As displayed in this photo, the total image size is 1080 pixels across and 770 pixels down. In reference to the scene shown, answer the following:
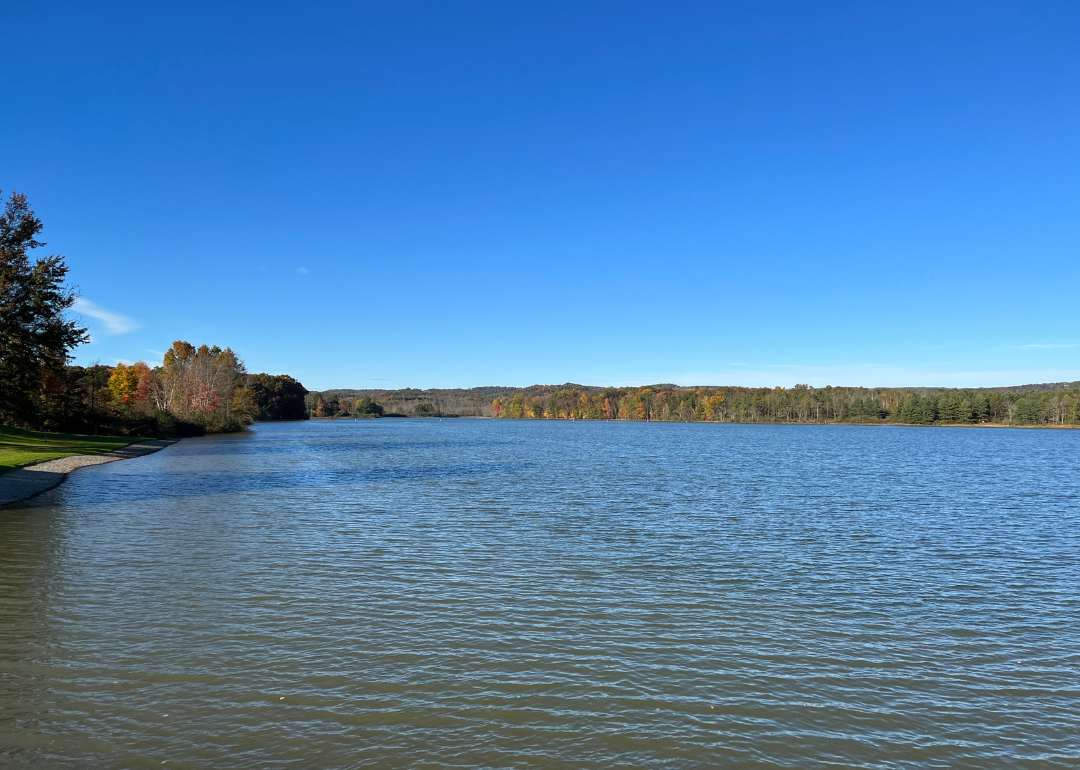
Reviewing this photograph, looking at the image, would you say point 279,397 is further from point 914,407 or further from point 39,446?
point 914,407

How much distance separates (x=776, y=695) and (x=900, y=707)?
54.8 inches

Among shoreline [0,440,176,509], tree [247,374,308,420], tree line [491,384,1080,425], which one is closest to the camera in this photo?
shoreline [0,440,176,509]

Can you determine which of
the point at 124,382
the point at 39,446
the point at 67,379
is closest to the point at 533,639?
the point at 39,446

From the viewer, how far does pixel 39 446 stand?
39.7 meters

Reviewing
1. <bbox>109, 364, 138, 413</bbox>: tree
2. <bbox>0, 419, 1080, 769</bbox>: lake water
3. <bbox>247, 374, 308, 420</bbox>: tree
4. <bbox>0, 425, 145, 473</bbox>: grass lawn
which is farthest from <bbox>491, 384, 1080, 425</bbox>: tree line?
<bbox>0, 425, 145, 473</bbox>: grass lawn

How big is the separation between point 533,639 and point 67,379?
51.5m

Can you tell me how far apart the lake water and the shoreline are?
502 centimetres

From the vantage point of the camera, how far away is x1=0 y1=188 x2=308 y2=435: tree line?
100 feet

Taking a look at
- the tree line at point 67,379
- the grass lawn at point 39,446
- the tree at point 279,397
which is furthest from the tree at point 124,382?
the tree at point 279,397

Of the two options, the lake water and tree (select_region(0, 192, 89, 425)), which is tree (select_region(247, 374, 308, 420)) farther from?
the lake water

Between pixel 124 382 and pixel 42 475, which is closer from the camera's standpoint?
pixel 42 475

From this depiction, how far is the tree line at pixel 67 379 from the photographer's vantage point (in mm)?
30500

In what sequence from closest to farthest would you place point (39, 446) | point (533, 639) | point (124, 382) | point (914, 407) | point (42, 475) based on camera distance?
point (533, 639) < point (42, 475) < point (39, 446) < point (124, 382) < point (914, 407)

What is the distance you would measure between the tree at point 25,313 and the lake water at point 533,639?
14917 millimetres
